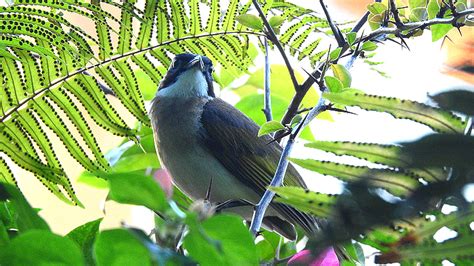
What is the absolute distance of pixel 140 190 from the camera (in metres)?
0.39

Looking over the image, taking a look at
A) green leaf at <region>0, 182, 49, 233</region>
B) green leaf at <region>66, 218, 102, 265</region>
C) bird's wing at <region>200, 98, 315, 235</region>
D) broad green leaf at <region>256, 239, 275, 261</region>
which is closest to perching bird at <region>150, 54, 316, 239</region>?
bird's wing at <region>200, 98, 315, 235</region>

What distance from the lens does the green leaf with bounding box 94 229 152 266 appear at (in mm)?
406

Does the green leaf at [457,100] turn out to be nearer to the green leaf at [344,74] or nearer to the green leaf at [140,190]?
the green leaf at [140,190]

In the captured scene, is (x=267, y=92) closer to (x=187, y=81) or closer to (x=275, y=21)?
(x=275, y=21)

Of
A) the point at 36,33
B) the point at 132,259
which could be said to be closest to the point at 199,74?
the point at 36,33

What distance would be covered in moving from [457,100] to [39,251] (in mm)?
281

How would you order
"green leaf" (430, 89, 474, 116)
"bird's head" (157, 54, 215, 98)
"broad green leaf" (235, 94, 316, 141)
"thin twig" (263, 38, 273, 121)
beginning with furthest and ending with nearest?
"bird's head" (157, 54, 215, 98), "broad green leaf" (235, 94, 316, 141), "thin twig" (263, 38, 273, 121), "green leaf" (430, 89, 474, 116)

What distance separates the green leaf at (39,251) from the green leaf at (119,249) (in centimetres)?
3

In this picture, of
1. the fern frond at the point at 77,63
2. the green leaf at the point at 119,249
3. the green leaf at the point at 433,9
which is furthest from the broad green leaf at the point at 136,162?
the green leaf at the point at 119,249

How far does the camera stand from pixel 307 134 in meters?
1.50

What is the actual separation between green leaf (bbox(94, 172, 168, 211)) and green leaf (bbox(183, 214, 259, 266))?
32 mm

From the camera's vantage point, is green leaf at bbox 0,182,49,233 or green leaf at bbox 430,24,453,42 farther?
green leaf at bbox 430,24,453,42

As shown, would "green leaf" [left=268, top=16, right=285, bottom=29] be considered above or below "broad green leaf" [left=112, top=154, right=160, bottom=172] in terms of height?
above

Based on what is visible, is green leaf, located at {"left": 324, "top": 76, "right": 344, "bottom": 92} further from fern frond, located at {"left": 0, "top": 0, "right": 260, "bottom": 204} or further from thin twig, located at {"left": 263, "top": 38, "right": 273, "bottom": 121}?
thin twig, located at {"left": 263, "top": 38, "right": 273, "bottom": 121}
